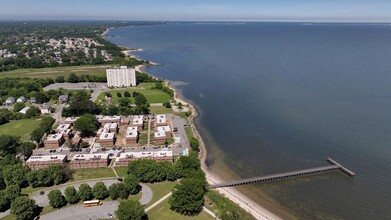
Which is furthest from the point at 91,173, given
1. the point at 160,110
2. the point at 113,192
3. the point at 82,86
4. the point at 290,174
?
the point at 82,86

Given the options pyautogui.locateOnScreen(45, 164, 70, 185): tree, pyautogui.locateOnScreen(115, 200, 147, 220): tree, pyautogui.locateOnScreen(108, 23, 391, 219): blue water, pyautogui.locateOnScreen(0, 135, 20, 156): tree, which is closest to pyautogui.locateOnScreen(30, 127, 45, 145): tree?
pyautogui.locateOnScreen(0, 135, 20, 156): tree

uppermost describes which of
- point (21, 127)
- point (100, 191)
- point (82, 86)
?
point (100, 191)

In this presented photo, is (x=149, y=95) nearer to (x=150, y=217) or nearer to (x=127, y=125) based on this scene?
(x=127, y=125)

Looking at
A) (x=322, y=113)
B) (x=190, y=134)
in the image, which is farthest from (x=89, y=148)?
(x=322, y=113)

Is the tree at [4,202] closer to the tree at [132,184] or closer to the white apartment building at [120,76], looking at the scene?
the tree at [132,184]

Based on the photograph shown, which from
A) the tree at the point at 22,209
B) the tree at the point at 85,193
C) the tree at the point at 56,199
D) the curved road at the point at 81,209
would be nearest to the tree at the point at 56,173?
the curved road at the point at 81,209

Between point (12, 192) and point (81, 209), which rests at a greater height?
point (12, 192)

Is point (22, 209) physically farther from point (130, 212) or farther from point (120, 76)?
point (120, 76)
